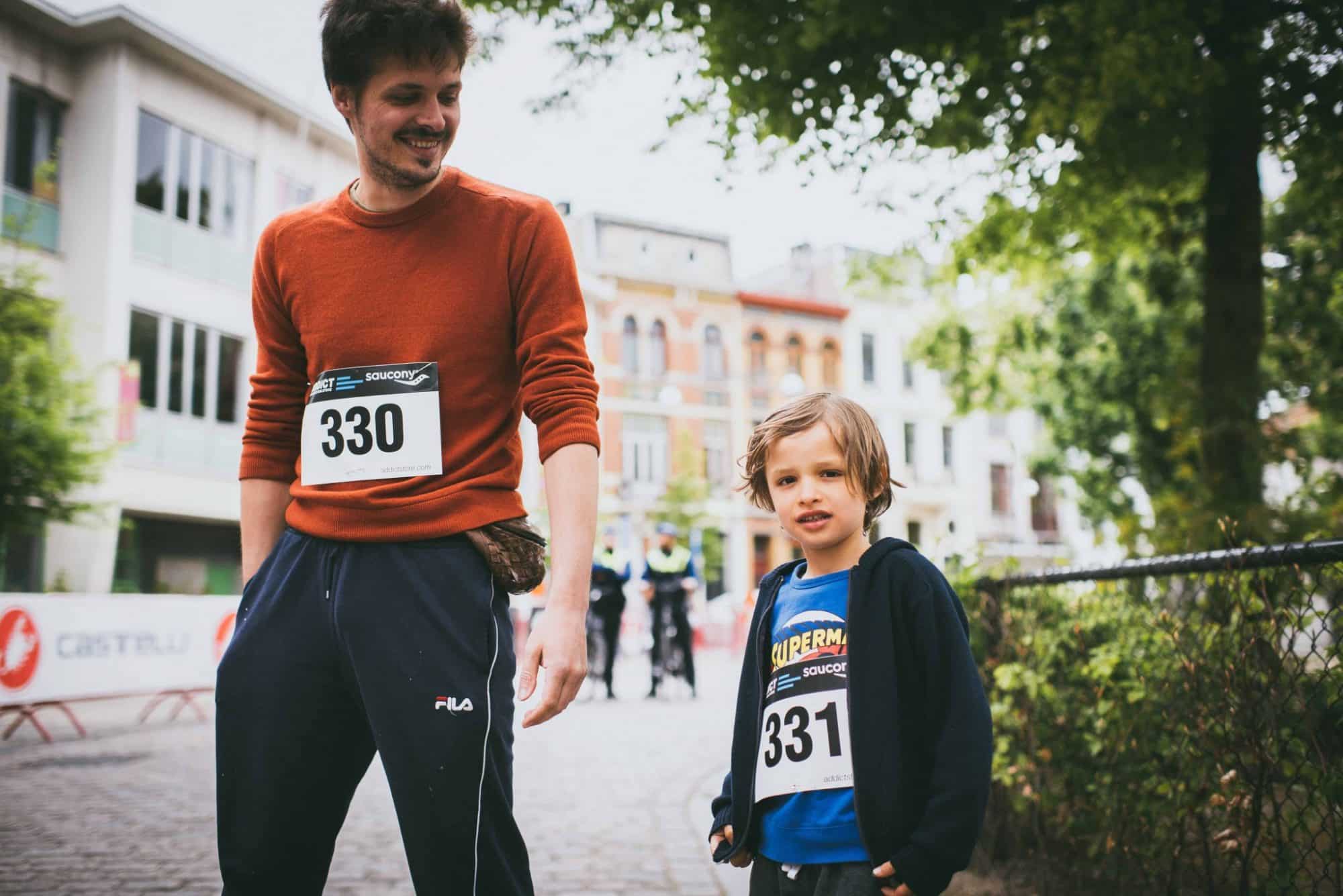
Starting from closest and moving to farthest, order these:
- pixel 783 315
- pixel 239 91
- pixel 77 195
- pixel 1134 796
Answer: pixel 1134 796 < pixel 77 195 < pixel 239 91 < pixel 783 315

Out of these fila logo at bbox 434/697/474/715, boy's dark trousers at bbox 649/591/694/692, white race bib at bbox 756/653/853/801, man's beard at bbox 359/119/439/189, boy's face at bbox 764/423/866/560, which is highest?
man's beard at bbox 359/119/439/189

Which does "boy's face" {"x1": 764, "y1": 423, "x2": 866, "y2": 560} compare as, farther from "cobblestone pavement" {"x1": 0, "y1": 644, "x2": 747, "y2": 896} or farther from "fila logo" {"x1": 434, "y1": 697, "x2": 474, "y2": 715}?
"cobblestone pavement" {"x1": 0, "y1": 644, "x2": 747, "y2": 896}

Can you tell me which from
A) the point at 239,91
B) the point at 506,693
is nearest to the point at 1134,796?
the point at 506,693

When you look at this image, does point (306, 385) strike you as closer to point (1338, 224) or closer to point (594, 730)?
point (594, 730)

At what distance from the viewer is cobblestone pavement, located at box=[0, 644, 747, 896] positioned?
4.96 metres

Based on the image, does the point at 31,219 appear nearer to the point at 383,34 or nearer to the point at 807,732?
the point at 383,34

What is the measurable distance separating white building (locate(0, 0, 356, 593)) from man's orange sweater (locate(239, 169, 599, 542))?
17434 mm

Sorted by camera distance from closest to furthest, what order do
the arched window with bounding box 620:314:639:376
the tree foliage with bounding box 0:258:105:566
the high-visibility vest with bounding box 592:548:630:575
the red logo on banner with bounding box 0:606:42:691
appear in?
the red logo on banner with bounding box 0:606:42:691 < the high-visibility vest with bounding box 592:548:630:575 < the tree foliage with bounding box 0:258:105:566 < the arched window with bounding box 620:314:639:376

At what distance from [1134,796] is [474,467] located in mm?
2720

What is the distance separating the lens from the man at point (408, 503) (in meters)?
2.08

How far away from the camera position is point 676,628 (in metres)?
14.9

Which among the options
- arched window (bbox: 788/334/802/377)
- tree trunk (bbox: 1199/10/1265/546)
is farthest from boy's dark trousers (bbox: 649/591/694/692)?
arched window (bbox: 788/334/802/377)

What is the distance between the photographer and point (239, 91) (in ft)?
77.9

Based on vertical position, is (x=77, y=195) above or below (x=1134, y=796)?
above
